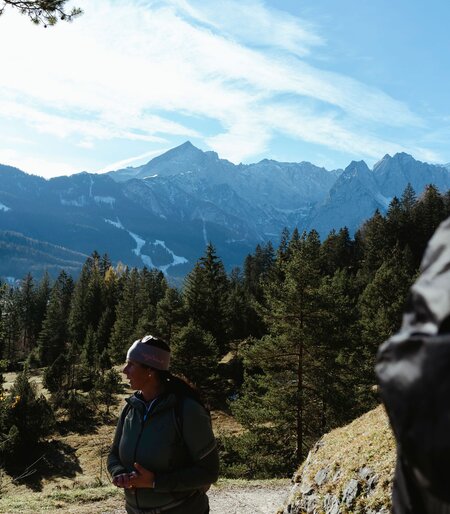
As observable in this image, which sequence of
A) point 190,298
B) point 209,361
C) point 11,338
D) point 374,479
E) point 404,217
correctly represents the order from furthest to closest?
point 11,338 → point 404,217 → point 190,298 → point 209,361 → point 374,479

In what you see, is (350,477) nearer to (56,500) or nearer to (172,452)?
(172,452)

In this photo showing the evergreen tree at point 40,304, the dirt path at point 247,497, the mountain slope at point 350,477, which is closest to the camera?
the mountain slope at point 350,477

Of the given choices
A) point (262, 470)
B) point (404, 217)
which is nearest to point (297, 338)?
point (262, 470)

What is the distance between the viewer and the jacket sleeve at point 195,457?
3.95 m

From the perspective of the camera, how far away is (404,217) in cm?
7581

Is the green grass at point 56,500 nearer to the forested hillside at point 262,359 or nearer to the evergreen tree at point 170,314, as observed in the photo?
the forested hillside at point 262,359

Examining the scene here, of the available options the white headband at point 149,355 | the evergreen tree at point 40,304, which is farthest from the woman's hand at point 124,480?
the evergreen tree at point 40,304

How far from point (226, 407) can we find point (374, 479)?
32.7 m

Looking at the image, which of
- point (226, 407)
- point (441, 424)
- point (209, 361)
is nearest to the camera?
point (441, 424)

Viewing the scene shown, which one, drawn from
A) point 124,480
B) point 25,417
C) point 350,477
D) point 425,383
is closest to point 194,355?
point 25,417

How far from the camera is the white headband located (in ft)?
14.3

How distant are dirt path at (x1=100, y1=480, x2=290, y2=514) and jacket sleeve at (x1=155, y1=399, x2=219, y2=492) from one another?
940cm

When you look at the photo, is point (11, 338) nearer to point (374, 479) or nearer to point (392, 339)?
point (374, 479)

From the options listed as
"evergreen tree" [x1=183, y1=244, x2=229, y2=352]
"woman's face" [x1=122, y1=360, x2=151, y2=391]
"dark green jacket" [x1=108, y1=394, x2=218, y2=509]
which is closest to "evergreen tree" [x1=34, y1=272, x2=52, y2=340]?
"evergreen tree" [x1=183, y1=244, x2=229, y2=352]
